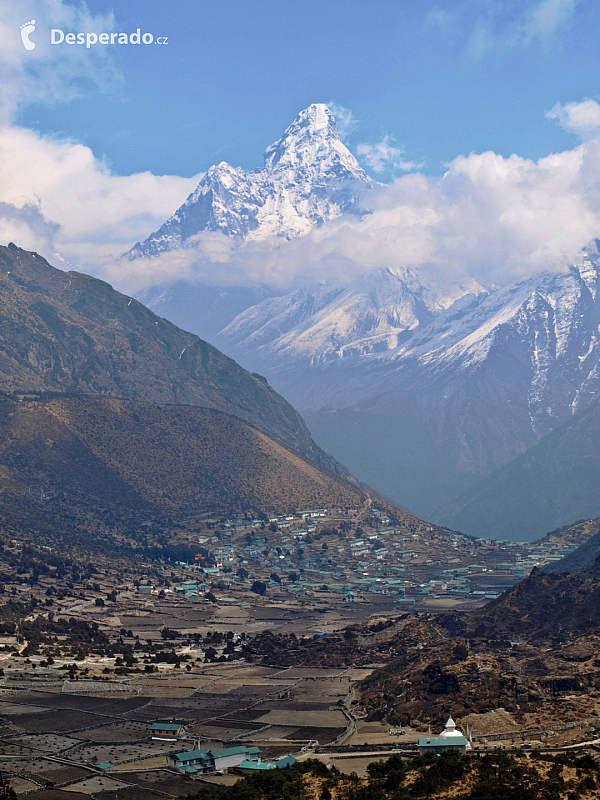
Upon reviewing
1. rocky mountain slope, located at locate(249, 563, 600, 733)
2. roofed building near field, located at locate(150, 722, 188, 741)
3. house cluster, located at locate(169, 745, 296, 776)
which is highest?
rocky mountain slope, located at locate(249, 563, 600, 733)

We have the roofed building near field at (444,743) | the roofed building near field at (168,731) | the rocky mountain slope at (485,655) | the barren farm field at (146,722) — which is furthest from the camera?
the rocky mountain slope at (485,655)

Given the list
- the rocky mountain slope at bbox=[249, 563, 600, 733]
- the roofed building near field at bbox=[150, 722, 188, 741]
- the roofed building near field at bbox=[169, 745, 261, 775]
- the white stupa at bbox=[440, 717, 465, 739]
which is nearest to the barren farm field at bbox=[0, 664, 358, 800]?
the roofed building near field at bbox=[150, 722, 188, 741]

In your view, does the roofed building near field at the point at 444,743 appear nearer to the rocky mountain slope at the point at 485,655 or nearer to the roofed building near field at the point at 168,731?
the rocky mountain slope at the point at 485,655

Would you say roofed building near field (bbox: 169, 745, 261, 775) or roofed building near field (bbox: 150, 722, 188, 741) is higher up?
roofed building near field (bbox: 150, 722, 188, 741)

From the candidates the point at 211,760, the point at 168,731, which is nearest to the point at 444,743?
the point at 211,760

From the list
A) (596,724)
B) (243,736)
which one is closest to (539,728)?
(596,724)

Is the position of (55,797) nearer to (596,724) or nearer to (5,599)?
(596,724)

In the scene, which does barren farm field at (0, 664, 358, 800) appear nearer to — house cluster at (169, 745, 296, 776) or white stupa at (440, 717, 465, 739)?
house cluster at (169, 745, 296, 776)

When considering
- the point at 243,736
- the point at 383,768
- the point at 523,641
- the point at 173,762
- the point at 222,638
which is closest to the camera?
the point at 383,768

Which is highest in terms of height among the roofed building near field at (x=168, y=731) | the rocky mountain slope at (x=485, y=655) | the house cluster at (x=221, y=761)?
the rocky mountain slope at (x=485, y=655)

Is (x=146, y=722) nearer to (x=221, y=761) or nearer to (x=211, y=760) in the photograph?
(x=211, y=760)

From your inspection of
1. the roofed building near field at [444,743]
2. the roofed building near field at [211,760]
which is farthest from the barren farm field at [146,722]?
the roofed building near field at [444,743]
